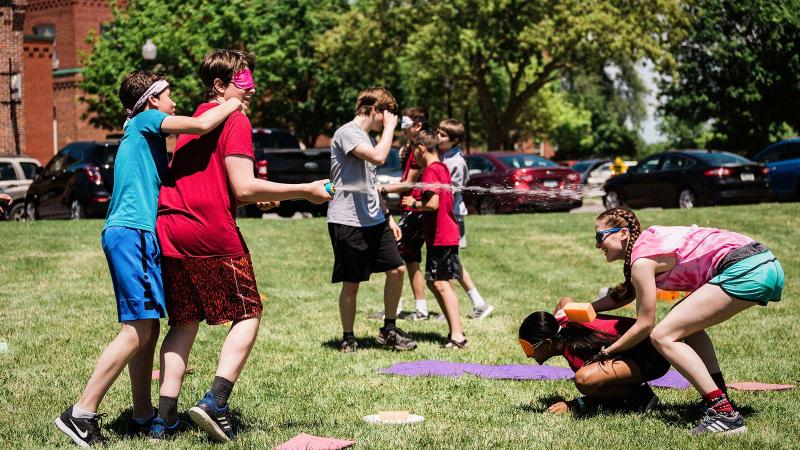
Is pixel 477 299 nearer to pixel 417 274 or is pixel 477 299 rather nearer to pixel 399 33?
pixel 417 274

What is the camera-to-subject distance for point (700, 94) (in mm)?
37188

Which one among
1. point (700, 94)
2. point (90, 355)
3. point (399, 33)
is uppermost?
point (399, 33)

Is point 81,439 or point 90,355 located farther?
point 90,355

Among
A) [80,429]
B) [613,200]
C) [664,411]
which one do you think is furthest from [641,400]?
[613,200]

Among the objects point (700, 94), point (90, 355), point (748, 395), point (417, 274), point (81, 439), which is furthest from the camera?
point (700, 94)

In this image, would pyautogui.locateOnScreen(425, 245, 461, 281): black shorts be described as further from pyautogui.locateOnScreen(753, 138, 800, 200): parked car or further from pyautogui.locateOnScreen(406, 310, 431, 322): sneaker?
pyautogui.locateOnScreen(753, 138, 800, 200): parked car

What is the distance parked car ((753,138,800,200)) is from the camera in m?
24.0

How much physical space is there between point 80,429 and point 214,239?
1.14 metres

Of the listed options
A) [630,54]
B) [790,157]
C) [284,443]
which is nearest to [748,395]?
[284,443]

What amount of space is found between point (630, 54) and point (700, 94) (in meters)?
3.59

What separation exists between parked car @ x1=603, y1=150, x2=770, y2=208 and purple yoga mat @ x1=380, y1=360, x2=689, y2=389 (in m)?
15.6

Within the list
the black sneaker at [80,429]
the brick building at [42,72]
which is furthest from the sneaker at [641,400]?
the brick building at [42,72]

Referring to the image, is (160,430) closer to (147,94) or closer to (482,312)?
(147,94)

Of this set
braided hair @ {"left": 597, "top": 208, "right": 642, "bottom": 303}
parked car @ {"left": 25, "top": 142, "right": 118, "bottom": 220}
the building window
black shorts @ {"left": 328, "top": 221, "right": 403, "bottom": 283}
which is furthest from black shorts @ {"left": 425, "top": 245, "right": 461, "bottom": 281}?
the building window
